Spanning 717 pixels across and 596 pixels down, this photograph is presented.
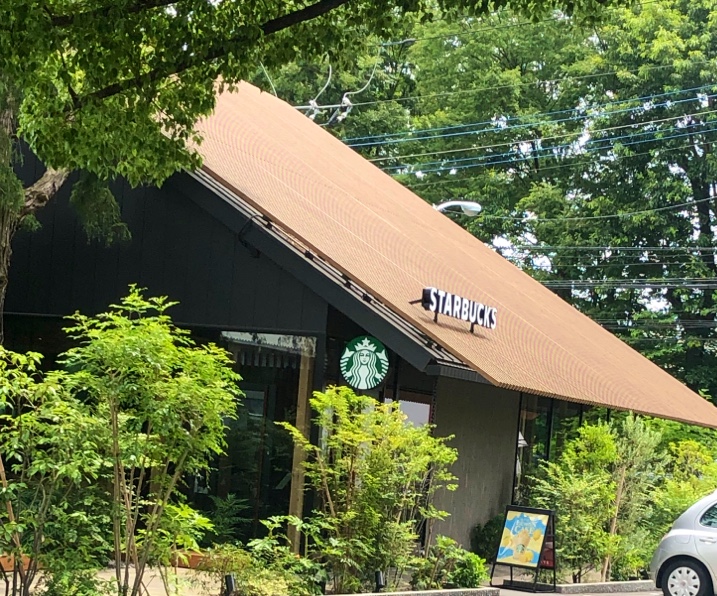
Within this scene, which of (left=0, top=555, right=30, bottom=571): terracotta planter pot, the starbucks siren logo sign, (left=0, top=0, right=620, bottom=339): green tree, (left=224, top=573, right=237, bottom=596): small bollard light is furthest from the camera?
the starbucks siren logo sign

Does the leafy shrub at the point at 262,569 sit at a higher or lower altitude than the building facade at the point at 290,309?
lower

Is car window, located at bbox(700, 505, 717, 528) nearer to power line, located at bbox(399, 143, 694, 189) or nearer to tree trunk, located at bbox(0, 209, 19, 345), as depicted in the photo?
tree trunk, located at bbox(0, 209, 19, 345)

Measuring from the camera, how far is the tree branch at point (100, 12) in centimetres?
927

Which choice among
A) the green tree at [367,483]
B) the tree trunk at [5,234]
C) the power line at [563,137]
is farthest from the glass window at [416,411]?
the power line at [563,137]

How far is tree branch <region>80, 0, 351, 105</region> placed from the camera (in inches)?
368

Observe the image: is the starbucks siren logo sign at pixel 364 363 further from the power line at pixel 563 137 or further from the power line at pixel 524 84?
the power line at pixel 563 137

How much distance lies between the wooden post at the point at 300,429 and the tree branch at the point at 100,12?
18.7 ft

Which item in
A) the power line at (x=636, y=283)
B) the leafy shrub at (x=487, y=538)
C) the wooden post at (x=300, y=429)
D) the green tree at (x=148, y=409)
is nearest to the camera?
the green tree at (x=148, y=409)

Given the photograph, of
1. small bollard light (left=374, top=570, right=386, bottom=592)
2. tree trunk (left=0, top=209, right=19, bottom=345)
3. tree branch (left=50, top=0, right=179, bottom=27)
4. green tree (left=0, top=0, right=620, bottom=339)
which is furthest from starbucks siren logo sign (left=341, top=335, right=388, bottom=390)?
tree branch (left=50, top=0, right=179, bottom=27)

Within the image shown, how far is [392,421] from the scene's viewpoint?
12164 mm

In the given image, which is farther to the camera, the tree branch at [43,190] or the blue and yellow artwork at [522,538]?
the blue and yellow artwork at [522,538]

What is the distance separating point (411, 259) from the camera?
57.7ft

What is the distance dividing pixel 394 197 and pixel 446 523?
882 centimetres

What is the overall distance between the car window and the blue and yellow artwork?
1.93 meters
